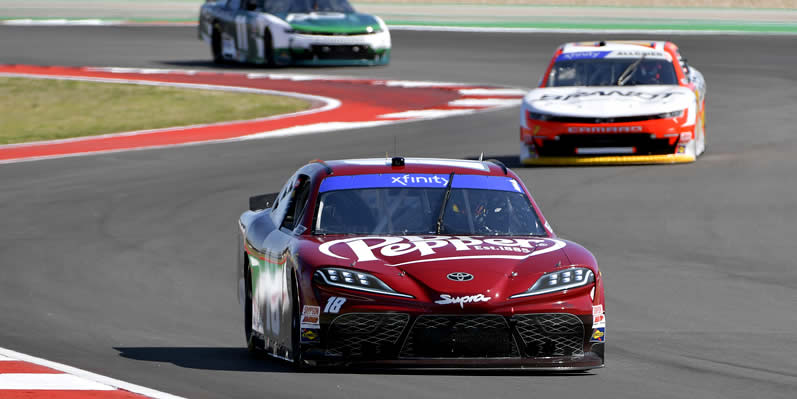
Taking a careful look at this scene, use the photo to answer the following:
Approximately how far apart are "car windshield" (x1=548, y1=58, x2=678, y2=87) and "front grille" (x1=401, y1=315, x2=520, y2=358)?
11.2 metres

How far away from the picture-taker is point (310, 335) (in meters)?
7.72

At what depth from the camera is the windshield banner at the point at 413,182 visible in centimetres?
873

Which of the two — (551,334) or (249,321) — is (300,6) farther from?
(551,334)

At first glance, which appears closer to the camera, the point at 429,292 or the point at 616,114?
the point at 429,292

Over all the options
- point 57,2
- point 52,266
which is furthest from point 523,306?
point 57,2

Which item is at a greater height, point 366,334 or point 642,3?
point 366,334

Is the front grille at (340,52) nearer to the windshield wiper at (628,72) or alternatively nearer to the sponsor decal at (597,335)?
the windshield wiper at (628,72)

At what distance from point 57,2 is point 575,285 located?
150 feet

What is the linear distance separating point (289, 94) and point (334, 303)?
20198 mm

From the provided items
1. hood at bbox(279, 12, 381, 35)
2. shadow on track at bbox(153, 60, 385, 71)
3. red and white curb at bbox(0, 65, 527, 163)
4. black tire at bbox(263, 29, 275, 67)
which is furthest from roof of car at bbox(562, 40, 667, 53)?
shadow on track at bbox(153, 60, 385, 71)

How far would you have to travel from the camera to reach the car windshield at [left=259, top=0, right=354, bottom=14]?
3100cm

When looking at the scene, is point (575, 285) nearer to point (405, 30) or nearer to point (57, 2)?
point (405, 30)

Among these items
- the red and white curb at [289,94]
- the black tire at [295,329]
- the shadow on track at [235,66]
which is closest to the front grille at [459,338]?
the black tire at [295,329]

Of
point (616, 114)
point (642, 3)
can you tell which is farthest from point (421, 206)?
point (642, 3)
